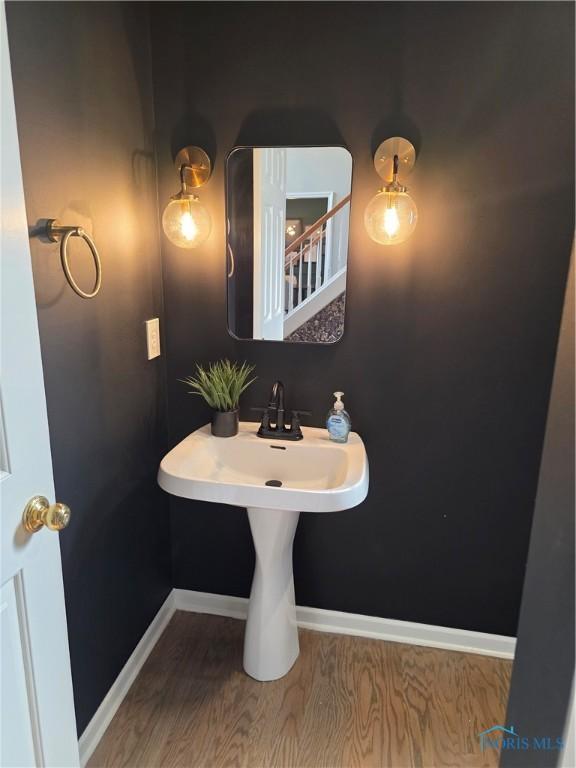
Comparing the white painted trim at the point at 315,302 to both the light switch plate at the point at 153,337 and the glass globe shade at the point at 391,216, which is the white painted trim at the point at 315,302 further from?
the light switch plate at the point at 153,337

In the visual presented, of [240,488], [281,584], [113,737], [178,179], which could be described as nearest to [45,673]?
[240,488]

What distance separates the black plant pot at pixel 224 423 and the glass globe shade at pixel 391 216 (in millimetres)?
746

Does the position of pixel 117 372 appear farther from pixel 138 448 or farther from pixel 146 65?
pixel 146 65

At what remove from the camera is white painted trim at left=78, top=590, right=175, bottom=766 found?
1.45m

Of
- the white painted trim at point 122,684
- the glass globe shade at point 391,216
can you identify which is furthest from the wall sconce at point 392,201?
the white painted trim at point 122,684

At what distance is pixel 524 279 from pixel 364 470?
78cm

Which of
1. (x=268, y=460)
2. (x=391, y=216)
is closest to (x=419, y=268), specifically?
(x=391, y=216)

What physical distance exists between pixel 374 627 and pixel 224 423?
3.33 feet

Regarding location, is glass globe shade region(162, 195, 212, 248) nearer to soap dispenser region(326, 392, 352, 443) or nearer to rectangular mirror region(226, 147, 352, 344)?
rectangular mirror region(226, 147, 352, 344)

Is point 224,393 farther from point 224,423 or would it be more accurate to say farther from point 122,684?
point 122,684

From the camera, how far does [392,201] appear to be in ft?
4.82

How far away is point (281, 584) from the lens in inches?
66.3

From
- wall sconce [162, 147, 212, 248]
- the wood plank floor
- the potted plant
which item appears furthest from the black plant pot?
the wood plank floor

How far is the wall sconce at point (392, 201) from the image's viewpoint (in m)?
1.47
